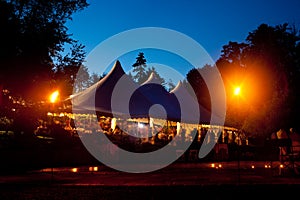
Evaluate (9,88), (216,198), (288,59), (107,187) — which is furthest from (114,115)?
(216,198)

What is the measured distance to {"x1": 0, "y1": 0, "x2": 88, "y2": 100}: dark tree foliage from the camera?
33.7 feet

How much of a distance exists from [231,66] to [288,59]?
83.1ft

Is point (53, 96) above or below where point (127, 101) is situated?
below

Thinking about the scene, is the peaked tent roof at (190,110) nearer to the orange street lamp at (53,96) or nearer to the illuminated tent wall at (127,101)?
the illuminated tent wall at (127,101)

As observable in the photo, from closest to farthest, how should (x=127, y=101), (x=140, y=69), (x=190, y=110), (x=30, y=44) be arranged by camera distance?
(x=30, y=44)
(x=127, y=101)
(x=190, y=110)
(x=140, y=69)

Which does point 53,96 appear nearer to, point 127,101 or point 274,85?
point 127,101

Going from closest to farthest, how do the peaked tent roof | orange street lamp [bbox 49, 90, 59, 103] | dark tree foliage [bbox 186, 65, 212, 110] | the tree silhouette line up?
orange street lamp [bbox 49, 90, 59, 103]
the peaked tent roof
dark tree foliage [bbox 186, 65, 212, 110]
the tree silhouette

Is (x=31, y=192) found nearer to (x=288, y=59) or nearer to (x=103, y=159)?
(x=103, y=159)

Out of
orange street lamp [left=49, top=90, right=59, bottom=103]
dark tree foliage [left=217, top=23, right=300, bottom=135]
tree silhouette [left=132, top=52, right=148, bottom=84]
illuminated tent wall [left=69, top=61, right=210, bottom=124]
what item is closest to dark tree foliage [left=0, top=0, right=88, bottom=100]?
orange street lamp [left=49, top=90, right=59, bottom=103]

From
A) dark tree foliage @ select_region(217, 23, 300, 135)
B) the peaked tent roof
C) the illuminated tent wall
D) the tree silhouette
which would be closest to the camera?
dark tree foliage @ select_region(217, 23, 300, 135)

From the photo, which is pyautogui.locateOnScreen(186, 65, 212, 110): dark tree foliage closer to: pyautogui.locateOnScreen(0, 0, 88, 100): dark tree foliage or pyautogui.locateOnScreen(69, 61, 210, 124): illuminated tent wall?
pyautogui.locateOnScreen(69, 61, 210, 124): illuminated tent wall

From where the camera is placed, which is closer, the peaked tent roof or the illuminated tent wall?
the illuminated tent wall

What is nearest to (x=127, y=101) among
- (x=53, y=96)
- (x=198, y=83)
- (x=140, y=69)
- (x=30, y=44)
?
(x=53, y=96)

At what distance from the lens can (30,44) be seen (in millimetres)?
10695
